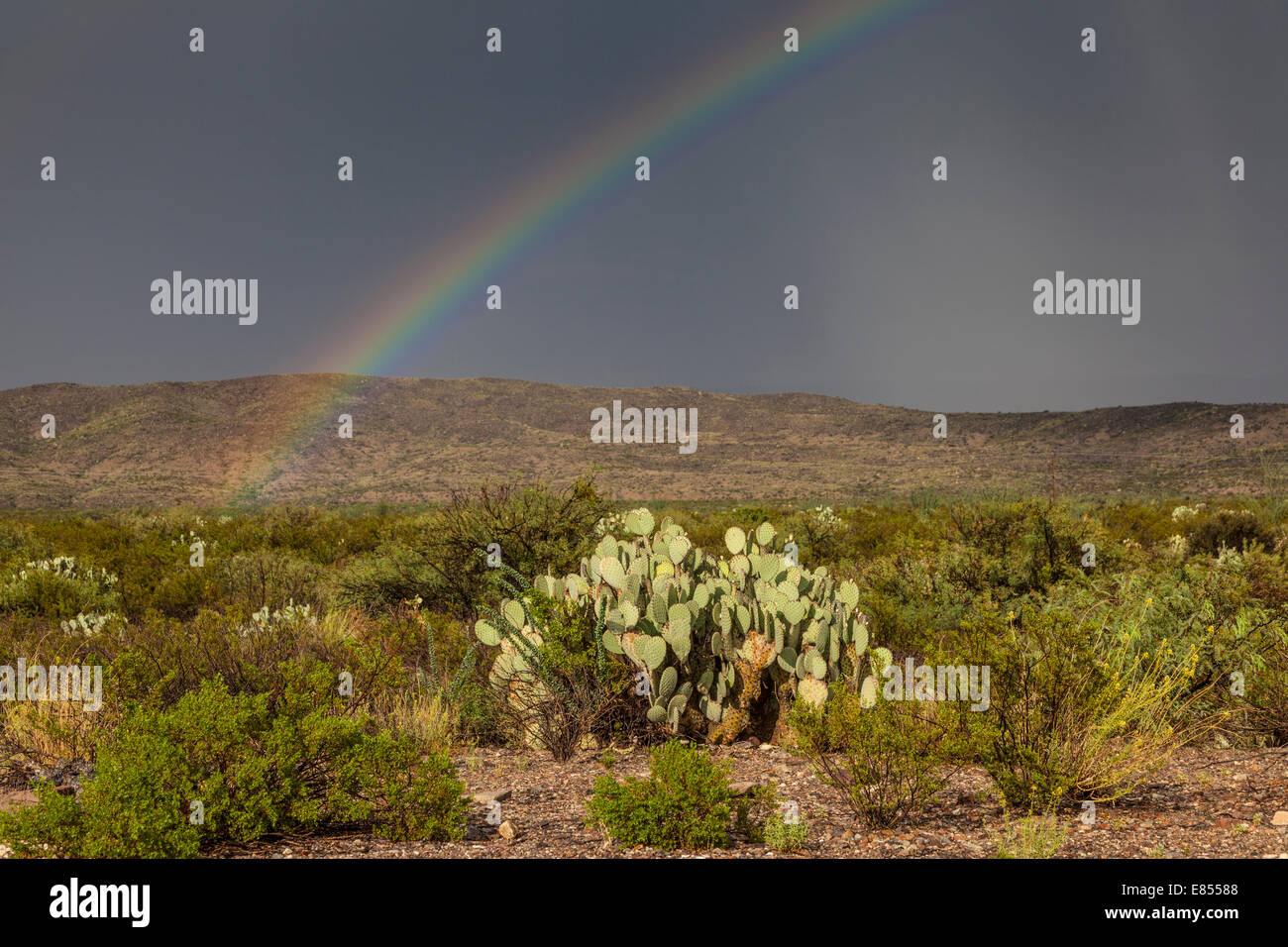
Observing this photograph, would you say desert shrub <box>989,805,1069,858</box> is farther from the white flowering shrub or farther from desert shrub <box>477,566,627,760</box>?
the white flowering shrub

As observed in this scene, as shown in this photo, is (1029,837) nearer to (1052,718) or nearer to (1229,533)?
(1052,718)

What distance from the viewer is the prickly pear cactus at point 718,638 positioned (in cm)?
665

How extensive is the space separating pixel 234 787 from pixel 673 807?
2.03 meters

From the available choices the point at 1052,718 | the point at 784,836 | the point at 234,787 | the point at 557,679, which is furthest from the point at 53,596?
the point at 1052,718

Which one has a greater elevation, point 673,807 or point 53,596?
point 53,596

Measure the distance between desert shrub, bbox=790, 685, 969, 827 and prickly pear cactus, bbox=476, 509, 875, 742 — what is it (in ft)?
3.68

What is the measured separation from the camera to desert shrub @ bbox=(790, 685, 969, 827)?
481cm

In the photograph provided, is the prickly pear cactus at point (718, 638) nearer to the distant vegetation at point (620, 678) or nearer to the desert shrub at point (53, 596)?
the distant vegetation at point (620, 678)

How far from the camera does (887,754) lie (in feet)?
16.0

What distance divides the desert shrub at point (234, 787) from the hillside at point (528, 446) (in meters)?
64.4

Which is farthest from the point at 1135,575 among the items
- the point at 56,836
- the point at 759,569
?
the point at 56,836
